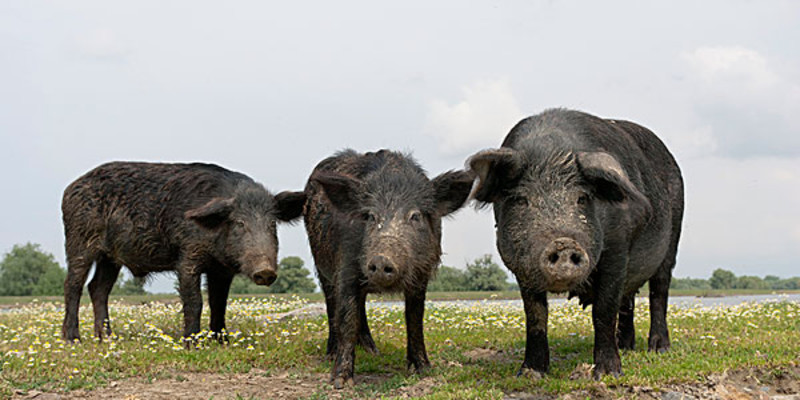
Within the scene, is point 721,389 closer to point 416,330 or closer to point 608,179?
point 608,179

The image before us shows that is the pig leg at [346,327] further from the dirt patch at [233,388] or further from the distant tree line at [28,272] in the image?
the distant tree line at [28,272]

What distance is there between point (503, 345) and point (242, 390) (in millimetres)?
3964

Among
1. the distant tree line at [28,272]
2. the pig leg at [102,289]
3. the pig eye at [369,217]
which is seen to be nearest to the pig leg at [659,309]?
the pig eye at [369,217]

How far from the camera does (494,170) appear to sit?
709 centimetres

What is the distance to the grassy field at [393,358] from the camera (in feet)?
24.2

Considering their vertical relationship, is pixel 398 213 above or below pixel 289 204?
below

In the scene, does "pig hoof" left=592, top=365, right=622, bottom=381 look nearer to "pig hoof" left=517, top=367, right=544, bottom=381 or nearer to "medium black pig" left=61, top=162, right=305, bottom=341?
"pig hoof" left=517, top=367, right=544, bottom=381

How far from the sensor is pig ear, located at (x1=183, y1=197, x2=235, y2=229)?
394 inches

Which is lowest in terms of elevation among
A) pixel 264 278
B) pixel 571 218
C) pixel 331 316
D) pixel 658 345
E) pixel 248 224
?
pixel 658 345

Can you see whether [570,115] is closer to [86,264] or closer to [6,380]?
[6,380]

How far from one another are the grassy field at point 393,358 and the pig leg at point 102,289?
0.38 meters

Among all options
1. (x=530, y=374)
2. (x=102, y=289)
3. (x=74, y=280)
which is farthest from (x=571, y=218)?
(x=102, y=289)

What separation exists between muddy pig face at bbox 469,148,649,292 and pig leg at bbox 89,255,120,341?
7294 mm

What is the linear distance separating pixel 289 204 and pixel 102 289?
12.9 ft
